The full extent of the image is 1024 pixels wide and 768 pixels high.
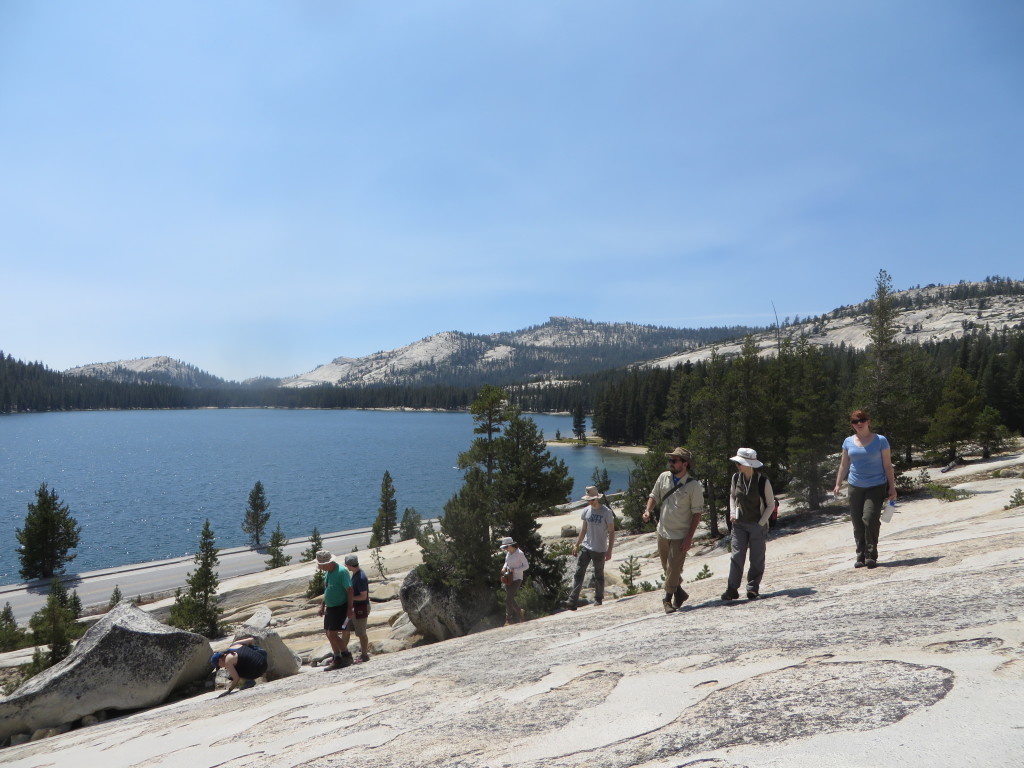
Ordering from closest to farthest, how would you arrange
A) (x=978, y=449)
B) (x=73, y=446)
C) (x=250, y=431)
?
(x=978, y=449) < (x=73, y=446) < (x=250, y=431)

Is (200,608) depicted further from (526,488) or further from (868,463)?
(868,463)

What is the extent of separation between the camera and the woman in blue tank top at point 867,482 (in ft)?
29.6

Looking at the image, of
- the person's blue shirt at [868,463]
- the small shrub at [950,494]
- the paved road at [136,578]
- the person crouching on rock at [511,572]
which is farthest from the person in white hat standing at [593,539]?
the paved road at [136,578]

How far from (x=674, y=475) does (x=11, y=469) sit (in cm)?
12164

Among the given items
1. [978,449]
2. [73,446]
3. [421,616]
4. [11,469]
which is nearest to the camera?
[421,616]

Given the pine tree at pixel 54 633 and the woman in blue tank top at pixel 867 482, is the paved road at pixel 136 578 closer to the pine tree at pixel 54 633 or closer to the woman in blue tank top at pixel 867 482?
the pine tree at pixel 54 633

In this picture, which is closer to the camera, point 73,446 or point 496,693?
point 496,693

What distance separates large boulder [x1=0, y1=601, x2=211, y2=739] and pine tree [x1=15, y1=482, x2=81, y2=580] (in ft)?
134

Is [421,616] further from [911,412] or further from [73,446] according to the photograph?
[73,446]

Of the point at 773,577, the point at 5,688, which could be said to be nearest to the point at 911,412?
the point at 773,577

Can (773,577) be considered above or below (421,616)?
above

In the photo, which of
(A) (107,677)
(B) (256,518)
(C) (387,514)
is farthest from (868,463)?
(B) (256,518)

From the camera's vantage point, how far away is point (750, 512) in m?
8.50

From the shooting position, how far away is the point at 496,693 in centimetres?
652
